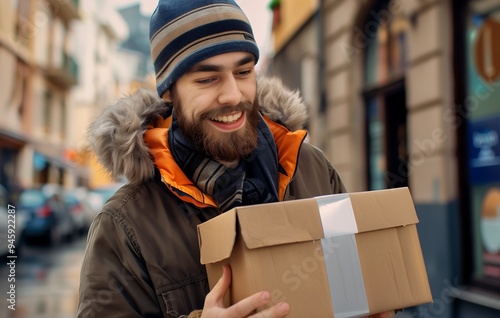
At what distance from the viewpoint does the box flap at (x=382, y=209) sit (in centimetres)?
145

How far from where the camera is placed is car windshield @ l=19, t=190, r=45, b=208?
1284 cm

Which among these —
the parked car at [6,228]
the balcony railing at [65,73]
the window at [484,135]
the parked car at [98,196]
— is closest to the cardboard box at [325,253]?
the window at [484,135]

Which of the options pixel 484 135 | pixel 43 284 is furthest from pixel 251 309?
pixel 43 284

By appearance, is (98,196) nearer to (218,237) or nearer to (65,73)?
(65,73)

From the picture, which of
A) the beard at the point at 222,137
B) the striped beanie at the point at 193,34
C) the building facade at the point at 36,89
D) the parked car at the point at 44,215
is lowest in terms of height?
the beard at the point at 222,137

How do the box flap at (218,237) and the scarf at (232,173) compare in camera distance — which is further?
the scarf at (232,173)

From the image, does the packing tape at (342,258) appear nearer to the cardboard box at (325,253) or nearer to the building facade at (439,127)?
the cardboard box at (325,253)

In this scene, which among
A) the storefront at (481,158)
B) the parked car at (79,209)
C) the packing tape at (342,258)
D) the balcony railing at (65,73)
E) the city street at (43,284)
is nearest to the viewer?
the packing tape at (342,258)

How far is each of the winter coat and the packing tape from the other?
1.08 ft

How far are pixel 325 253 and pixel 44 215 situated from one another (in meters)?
12.6

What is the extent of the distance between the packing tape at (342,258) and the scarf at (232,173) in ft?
0.86

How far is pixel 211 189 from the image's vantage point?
5.39ft

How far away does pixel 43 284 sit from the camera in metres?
8.05

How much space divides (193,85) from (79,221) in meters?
15.3
